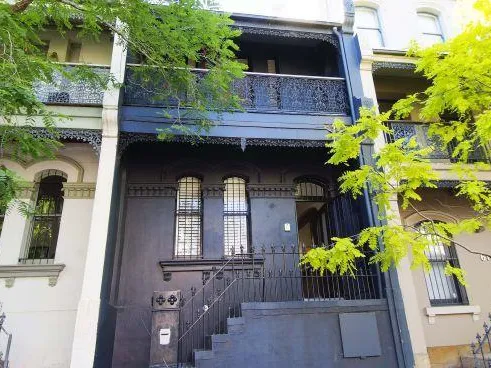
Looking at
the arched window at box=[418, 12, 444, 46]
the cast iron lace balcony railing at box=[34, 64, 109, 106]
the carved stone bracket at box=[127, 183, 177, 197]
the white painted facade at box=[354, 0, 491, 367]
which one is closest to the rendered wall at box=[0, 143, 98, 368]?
the carved stone bracket at box=[127, 183, 177, 197]

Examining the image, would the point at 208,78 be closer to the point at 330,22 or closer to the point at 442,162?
the point at 330,22

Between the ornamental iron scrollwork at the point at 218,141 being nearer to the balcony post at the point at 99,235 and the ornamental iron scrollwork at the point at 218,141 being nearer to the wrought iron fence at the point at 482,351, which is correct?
the balcony post at the point at 99,235

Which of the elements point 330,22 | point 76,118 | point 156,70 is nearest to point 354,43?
point 330,22

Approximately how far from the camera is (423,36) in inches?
445

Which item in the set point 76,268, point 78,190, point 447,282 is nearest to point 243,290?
point 76,268

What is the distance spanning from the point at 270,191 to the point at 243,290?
2.54 metres

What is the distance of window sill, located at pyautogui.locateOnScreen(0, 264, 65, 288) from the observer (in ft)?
25.5

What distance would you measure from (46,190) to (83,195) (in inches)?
38.8

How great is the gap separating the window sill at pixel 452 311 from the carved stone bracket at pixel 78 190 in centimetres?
824

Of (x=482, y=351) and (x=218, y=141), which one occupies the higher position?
(x=218, y=141)

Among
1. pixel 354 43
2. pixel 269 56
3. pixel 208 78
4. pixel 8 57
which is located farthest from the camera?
pixel 269 56

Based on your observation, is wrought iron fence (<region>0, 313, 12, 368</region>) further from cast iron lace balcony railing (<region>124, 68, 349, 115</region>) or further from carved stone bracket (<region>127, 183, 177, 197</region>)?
cast iron lace balcony railing (<region>124, 68, 349, 115</region>)

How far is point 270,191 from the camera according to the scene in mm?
Result: 9406

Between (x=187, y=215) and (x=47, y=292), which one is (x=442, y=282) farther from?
(x=47, y=292)
